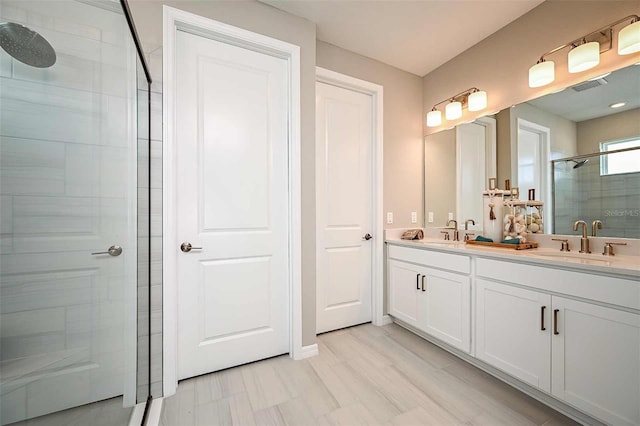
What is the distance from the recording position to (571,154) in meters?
1.75

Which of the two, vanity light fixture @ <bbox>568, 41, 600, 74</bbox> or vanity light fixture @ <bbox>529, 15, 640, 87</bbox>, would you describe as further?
vanity light fixture @ <bbox>568, 41, 600, 74</bbox>

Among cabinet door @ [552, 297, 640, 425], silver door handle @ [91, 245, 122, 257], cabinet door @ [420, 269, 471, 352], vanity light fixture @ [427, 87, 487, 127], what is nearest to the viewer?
silver door handle @ [91, 245, 122, 257]

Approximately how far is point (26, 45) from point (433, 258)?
2.32 m

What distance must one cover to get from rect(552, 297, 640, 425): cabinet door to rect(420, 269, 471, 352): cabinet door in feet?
1.68

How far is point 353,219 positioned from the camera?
2.52m

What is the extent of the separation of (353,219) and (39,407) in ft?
7.10

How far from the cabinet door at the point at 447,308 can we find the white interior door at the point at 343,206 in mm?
619

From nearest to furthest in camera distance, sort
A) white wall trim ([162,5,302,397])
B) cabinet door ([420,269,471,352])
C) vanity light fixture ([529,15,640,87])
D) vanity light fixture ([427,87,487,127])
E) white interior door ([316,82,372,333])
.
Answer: vanity light fixture ([529,15,640,87]) < white wall trim ([162,5,302,397]) < cabinet door ([420,269,471,352]) < vanity light fixture ([427,87,487,127]) < white interior door ([316,82,372,333])

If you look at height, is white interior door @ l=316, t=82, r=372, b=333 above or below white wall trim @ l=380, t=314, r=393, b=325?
above

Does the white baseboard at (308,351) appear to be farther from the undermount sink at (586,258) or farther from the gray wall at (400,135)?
the undermount sink at (586,258)

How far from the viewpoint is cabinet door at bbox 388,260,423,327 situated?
226 centimetres

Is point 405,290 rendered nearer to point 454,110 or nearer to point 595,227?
point 595,227

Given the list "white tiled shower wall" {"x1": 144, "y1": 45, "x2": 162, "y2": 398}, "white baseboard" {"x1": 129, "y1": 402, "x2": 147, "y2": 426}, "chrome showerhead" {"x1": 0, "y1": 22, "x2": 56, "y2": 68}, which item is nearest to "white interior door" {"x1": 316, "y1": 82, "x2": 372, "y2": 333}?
"white tiled shower wall" {"x1": 144, "y1": 45, "x2": 162, "y2": 398}

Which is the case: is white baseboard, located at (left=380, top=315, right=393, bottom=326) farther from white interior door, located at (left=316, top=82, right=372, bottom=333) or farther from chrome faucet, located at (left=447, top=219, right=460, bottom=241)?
chrome faucet, located at (left=447, top=219, right=460, bottom=241)
